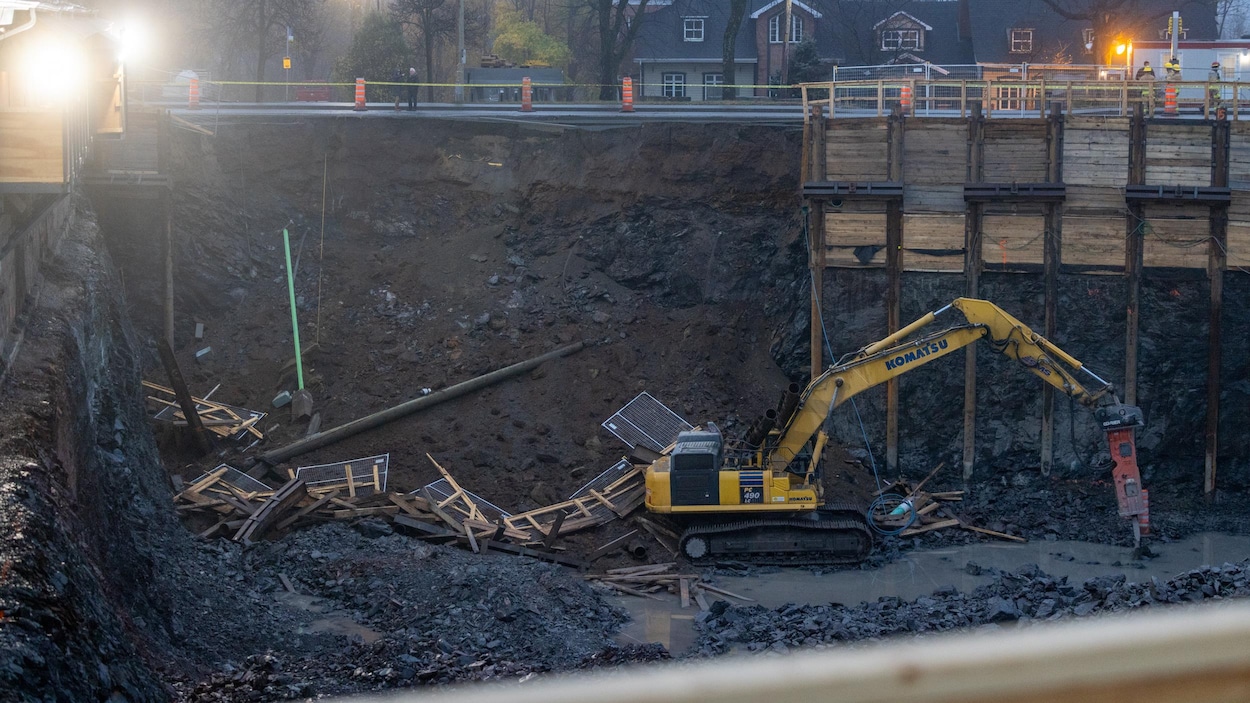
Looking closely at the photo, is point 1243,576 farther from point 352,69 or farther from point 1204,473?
point 352,69

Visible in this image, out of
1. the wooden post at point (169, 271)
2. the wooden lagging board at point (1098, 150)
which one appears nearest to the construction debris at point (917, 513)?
the wooden lagging board at point (1098, 150)

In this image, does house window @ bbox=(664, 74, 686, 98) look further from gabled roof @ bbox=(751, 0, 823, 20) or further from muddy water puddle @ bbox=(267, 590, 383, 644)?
muddy water puddle @ bbox=(267, 590, 383, 644)

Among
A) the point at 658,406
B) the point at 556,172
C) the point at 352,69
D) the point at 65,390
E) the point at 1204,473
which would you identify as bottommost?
the point at 1204,473

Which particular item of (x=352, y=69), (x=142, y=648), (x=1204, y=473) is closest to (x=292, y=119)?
(x=352, y=69)

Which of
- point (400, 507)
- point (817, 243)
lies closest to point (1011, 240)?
point (817, 243)

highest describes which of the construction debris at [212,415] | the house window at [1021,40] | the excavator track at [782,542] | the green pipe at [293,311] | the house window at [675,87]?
the house window at [1021,40]

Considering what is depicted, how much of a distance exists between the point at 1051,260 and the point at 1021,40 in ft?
86.5

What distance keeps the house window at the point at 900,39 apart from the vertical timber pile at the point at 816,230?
1019 inches

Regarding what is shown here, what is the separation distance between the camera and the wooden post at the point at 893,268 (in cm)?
2216

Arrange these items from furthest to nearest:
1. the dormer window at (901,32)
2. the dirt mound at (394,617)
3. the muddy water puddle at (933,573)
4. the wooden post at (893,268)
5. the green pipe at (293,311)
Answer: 1. the dormer window at (901,32)
2. the wooden post at (893,268)
3. the green pipe at (293,311)
4. the muddy water puddle at (933,573)
5. the dirt mound at (394,617)

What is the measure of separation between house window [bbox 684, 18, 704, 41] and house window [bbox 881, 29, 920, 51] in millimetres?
7333

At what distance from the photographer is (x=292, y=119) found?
26.5 metres

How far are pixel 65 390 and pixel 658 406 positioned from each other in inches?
441

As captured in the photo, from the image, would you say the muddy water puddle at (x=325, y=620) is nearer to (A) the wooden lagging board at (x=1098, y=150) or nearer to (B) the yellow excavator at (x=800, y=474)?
(B) the yellow excavator at (x=800, y=474)
